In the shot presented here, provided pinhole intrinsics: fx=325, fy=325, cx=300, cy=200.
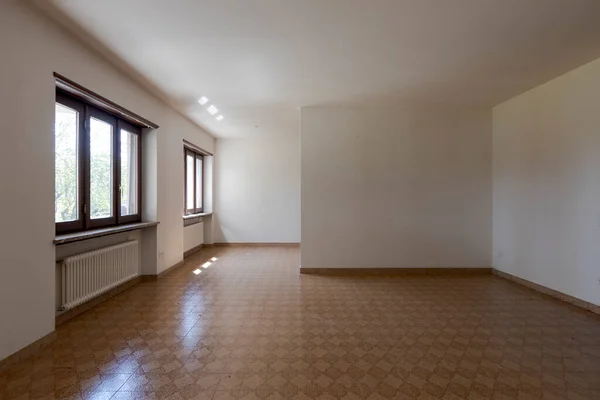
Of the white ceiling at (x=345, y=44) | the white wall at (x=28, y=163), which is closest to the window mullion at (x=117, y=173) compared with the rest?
the white ceiling at (x=345, y=44)

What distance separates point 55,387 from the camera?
83.8 inches

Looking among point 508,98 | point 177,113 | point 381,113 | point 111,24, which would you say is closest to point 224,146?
point 177,113

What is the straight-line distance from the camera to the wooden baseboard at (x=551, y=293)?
355 centimetres

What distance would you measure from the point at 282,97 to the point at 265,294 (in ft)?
9.00

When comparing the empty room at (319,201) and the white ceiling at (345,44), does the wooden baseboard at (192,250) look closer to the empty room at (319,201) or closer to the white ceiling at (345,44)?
the empty room at (319,201)

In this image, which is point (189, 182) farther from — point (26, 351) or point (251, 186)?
point (26, 351)

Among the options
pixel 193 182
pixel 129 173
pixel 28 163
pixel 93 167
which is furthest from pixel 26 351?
pixel 193 182

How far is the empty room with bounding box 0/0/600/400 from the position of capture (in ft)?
7.80

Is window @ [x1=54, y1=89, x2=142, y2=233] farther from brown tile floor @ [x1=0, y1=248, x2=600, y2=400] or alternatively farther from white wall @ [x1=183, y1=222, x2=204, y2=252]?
white wall @ [x1=183, y1=222, x2=204, y2=252]

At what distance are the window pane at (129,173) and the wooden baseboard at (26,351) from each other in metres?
1.92

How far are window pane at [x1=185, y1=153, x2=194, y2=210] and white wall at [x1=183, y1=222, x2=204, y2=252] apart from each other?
1.53 ft

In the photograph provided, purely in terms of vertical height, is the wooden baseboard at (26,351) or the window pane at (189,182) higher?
the window pane at (189,182)

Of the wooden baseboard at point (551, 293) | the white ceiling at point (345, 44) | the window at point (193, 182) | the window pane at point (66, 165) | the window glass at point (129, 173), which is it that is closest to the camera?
the white ceiling at point (345, 44)

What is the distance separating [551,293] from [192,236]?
20.6ft
